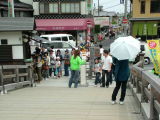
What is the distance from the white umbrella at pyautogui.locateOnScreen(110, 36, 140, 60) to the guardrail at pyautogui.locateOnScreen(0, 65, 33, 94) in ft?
14.7

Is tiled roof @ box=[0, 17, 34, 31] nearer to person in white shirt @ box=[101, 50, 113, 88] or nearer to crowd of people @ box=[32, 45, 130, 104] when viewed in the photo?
crowd of people @ box=[32, 45, 130, 104]

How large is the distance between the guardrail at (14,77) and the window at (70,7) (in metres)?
26.2

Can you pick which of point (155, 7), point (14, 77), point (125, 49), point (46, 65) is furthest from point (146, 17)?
point (125, 49)

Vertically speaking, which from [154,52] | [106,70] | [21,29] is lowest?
[106,70]

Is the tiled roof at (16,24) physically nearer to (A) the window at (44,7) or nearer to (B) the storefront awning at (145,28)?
(A) the window at (44,7)

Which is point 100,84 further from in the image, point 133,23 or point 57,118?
point 133,23

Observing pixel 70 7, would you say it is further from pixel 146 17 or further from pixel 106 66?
pixel 106 66

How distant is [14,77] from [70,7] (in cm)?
2759

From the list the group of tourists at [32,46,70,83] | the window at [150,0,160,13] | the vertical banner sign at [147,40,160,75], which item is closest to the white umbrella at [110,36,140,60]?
the vertical banner sign at [147,40,160,75]

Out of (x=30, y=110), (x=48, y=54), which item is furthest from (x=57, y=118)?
(x=48, y=54)

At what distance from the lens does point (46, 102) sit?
24.2 feet

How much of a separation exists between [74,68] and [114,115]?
238 inches

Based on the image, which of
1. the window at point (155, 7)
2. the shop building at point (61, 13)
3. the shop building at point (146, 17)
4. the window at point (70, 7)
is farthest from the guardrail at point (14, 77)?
the window at point (155, 7)

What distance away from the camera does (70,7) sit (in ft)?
121
